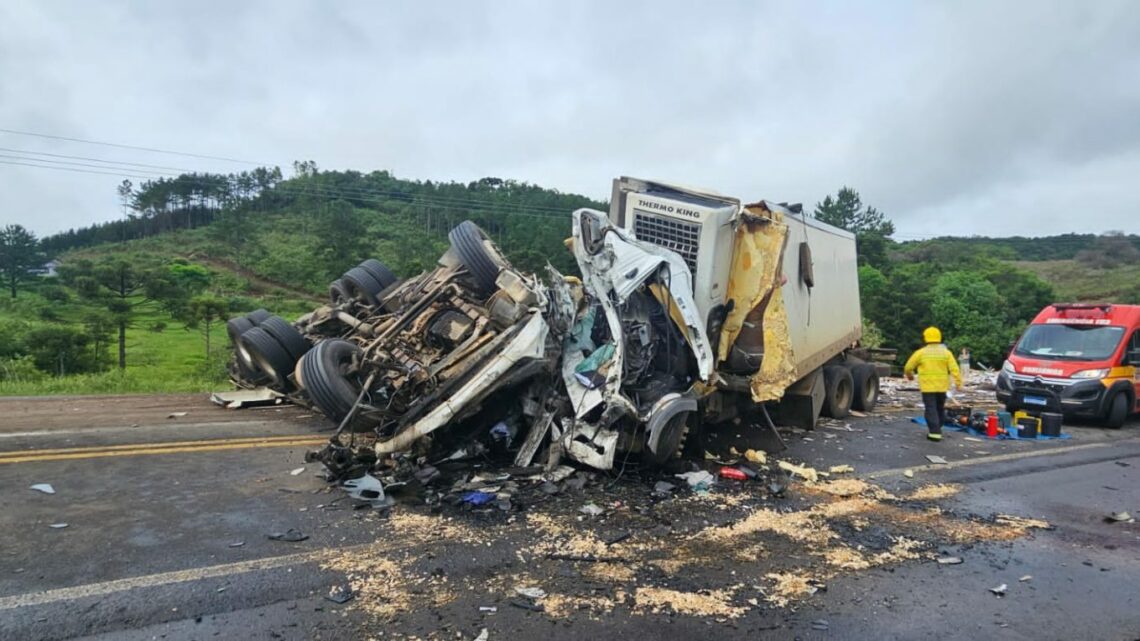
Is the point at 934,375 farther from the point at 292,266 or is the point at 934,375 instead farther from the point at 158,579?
the point at 292,266

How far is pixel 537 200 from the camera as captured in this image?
59.8m

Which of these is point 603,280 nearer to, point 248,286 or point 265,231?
point 248,286

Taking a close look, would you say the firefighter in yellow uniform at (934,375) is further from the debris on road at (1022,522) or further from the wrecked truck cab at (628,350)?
the wrecked truck cab at (628,350)

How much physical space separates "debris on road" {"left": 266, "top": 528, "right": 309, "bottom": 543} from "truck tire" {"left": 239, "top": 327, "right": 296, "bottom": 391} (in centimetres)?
472

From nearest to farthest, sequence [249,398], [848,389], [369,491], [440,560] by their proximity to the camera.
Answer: [440,560] < [369,491] < [249,398] < [848,389]

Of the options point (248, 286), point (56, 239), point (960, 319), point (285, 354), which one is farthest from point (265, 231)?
point (285, 354)

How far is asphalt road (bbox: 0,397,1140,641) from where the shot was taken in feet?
10.1

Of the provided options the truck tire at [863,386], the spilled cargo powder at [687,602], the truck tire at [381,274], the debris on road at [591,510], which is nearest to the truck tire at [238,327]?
the truck tire at [381,274]

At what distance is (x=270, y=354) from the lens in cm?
839

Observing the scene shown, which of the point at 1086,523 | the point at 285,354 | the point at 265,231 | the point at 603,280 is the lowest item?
the point at 1086,523

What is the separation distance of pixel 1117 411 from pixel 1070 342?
1.19 metres

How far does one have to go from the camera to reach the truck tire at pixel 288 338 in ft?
27.9

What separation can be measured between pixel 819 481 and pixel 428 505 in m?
3.28

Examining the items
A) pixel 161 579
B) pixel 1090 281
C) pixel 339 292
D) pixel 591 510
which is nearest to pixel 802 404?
pixel 591 510
